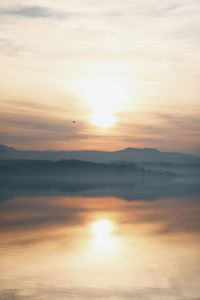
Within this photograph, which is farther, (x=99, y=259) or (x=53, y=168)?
(x=53, y=168)

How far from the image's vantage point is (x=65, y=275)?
1850cm

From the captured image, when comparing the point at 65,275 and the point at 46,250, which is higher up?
the point at 46,250

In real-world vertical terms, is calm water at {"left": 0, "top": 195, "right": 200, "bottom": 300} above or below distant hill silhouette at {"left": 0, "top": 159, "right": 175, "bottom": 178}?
below

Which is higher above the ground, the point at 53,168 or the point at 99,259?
the point at 53,168

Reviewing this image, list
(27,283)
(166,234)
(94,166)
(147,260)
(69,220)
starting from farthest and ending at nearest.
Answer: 1. (94,166)
2. (69,220)
3. (166,234)
4. (147,260)
5. (27,283)

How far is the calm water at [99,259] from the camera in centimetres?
1648

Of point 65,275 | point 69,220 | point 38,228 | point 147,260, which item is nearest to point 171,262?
point 147,260

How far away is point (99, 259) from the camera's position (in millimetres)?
22234

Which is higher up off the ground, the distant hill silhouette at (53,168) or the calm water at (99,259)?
the distant hill silhouette at (53,168)

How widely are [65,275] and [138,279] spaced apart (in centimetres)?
244

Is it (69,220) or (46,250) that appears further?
(69,220)

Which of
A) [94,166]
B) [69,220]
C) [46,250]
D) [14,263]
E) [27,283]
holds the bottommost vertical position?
[27,283]

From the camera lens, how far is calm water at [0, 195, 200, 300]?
54.1 feet

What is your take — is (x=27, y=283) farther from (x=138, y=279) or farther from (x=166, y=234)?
(x=166, y=234)
